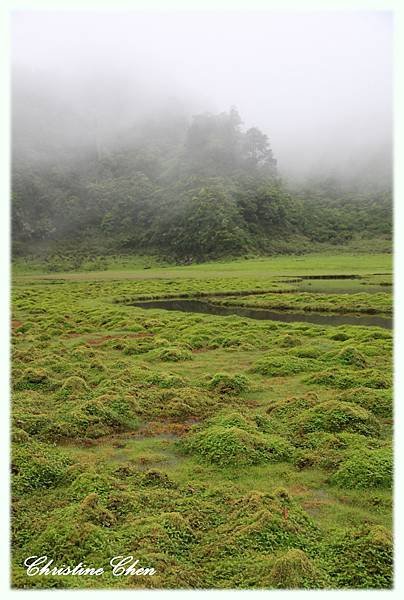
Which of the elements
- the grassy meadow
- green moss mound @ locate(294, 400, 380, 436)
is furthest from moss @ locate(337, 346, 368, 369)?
green moss mound @ locate(294, 400, 380, 436)

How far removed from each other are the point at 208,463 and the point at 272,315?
129 ft

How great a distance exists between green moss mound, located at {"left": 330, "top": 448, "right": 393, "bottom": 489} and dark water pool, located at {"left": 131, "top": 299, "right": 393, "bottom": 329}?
3149cm

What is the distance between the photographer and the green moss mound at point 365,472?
14.1 m

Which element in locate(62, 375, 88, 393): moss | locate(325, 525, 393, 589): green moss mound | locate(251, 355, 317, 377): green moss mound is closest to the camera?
locate(325, 525, 393, 589): green moss mound

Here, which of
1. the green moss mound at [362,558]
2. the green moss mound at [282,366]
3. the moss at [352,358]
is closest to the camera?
the green moss mound at [362,558]

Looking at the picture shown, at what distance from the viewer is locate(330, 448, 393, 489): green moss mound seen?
1410 centimetres

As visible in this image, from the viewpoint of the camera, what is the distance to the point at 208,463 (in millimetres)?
15523

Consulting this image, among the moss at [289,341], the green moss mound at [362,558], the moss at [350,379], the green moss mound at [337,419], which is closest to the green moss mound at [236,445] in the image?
the green moss mound at [337,419]

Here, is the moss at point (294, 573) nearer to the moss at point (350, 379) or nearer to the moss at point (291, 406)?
the moss at point (291, 406)

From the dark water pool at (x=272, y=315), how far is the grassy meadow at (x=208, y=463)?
14.0m

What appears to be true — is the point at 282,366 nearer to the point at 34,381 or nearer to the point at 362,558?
the point at 34,381

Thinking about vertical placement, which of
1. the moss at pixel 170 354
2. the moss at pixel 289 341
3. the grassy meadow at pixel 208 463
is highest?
the moss at pixel 289 341

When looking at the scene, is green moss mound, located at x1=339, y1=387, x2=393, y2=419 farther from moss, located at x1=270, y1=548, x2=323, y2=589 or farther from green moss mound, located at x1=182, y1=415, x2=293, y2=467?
moss, located at x1=270, y1=548, x2=323, y2=589

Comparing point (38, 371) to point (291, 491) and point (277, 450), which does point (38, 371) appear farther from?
point (291, 491)
